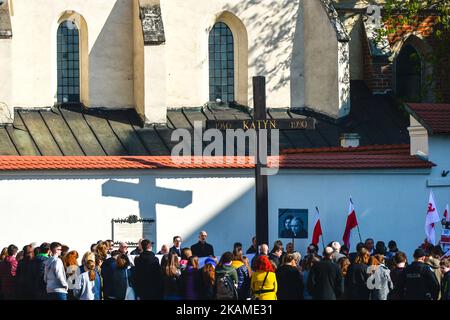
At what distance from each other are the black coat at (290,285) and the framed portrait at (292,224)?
6.82 meters

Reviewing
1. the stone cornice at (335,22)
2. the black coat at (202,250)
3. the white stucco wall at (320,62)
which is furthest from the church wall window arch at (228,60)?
the black coat at (202,250)

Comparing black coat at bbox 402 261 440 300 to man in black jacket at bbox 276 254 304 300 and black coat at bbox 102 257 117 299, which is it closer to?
man in black jacket at bbox 276 254 304 300

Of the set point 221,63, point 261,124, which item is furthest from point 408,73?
point 261,124

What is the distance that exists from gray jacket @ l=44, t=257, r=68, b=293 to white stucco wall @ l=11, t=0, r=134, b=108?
14.5 meters

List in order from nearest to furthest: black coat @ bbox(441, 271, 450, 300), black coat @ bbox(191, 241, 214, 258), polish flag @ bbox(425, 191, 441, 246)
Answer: black coat @ bbox(441, 271, 450, 300)
black coat @ bbox(191, 241, 214, 258)
polish flag @ bbox(425, 191, 441, 246)

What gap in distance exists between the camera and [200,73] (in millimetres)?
38594

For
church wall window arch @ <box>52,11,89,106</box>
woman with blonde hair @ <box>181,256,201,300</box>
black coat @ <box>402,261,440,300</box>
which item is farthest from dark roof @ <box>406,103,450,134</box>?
church wall window arch @ <box>52,11,89,106</box>

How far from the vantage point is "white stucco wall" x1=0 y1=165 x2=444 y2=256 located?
27875mm

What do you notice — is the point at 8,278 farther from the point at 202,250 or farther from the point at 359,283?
the point at 359,283

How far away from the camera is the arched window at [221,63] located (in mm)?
39062

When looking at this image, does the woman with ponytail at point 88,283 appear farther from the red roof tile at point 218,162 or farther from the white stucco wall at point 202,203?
the red roof tile at point 218,162

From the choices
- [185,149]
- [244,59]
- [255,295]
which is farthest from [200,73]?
[255,295]

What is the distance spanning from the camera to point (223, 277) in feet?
72.8
